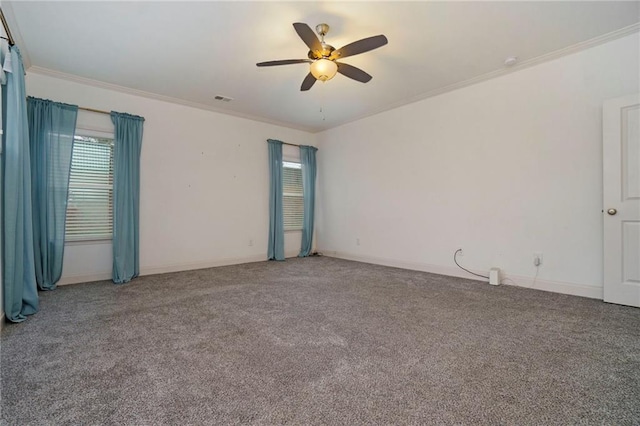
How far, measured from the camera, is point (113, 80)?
384 centimetres

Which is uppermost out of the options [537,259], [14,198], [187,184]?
[187,184]

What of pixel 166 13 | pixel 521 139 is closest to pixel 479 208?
pixel 521 139

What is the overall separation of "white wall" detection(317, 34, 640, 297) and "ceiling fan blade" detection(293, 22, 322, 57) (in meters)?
2.40

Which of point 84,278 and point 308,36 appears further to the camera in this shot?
point 84,278

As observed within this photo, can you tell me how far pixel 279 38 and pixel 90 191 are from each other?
3.16m

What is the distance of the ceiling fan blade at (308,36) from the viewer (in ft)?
7.49

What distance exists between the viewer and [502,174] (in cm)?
367

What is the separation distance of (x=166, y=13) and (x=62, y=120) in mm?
2249

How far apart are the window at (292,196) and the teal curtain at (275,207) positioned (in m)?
0.24

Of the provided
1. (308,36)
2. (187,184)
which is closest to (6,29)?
(187,184)

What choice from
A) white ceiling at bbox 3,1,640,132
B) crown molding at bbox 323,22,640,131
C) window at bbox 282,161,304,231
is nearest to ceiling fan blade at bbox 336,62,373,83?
white ceiling at bbox 3,1,640,132

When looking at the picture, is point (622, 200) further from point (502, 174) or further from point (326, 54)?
point (326, 54)

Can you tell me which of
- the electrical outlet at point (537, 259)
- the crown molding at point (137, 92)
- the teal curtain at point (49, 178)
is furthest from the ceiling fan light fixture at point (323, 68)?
the teal curtain at point (49, 178)

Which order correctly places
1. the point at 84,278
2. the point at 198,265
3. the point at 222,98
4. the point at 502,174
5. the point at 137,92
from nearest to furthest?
1. the point at 502,174
2. the point at 84,278
3. the point at 137,92
4. the point at 222,98
5. the point at 198,265
